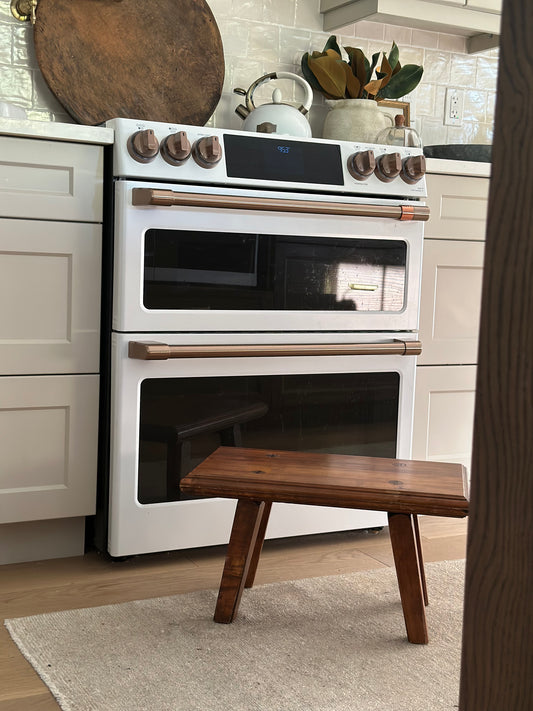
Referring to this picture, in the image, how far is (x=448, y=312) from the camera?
2.64 metres

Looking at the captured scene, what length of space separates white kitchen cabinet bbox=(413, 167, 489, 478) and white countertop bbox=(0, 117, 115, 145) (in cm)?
103

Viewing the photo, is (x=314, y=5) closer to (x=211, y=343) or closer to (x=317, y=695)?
(x=211, y=343)

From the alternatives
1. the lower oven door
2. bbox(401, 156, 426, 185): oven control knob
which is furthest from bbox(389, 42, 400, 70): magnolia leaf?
the lower oven door

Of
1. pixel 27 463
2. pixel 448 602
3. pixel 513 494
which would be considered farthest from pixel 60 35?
pixel 513 494

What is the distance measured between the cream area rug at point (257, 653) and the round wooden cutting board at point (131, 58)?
56.3 inches

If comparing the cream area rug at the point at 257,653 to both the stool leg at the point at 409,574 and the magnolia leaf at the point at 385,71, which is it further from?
the magnolia leaf at the point at 385,71

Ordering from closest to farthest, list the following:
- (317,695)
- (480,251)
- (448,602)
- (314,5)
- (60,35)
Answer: (317,695)
(448,602)
(60,35)
(480,251)
(314,5)

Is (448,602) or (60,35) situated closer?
(448,602)

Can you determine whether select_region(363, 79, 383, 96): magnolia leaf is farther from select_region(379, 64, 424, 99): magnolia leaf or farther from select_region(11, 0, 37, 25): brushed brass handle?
select_region(11, 0, 37, 25): brushed brass handle

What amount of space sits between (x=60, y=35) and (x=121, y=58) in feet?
0.63

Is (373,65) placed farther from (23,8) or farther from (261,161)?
(23,8)

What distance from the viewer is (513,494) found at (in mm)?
495

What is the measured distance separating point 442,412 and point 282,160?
99cm

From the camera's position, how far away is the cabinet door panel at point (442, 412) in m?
2.66
